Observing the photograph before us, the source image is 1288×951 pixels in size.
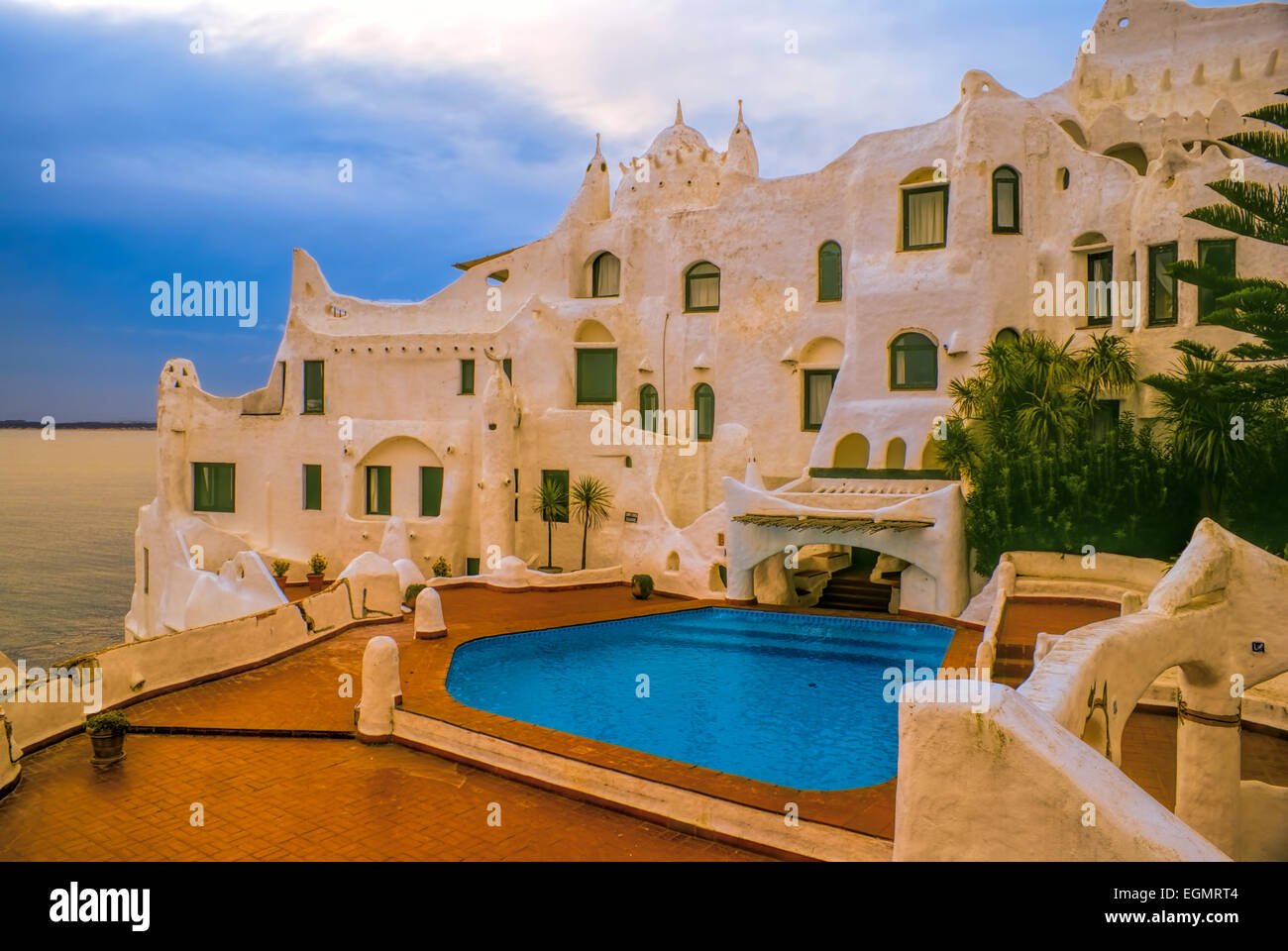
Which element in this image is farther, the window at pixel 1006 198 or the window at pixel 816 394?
the window at pixel 816 394

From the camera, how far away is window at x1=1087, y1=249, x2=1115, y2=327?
22844 millimetres

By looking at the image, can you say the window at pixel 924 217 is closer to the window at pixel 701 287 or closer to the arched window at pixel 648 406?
the window at pixel 701 287

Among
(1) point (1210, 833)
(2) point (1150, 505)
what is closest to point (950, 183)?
(2) point (1150, 505)

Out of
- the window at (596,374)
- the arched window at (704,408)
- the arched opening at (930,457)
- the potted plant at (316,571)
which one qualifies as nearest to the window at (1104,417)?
the arched opening at (930,457)

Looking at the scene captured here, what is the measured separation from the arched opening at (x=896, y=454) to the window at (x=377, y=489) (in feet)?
50.6

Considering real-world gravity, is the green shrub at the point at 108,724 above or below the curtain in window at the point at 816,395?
below

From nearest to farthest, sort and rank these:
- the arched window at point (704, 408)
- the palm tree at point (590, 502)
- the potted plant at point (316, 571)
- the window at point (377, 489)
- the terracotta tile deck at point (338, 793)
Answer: the terracotta tile deck at point (338, 793) < the palm tree at point (590, 502) < the potted plant at point (316, 571) < the arched window at point (704, 408) < the window at point (377, 489)

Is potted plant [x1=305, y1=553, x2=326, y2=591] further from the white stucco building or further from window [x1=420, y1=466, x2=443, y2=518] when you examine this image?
window [x1=420, y1=466, x2=443, y2=518]

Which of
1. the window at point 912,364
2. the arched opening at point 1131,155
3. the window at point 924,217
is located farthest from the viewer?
the arched opening at point 1131,155

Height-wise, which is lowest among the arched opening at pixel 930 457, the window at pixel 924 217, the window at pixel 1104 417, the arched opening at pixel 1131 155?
the arched opening at pixel 930 457

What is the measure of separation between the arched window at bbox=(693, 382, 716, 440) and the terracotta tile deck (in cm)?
1720

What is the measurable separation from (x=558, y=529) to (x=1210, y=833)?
20.7 metres

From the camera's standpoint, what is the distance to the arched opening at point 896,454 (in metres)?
24.9
